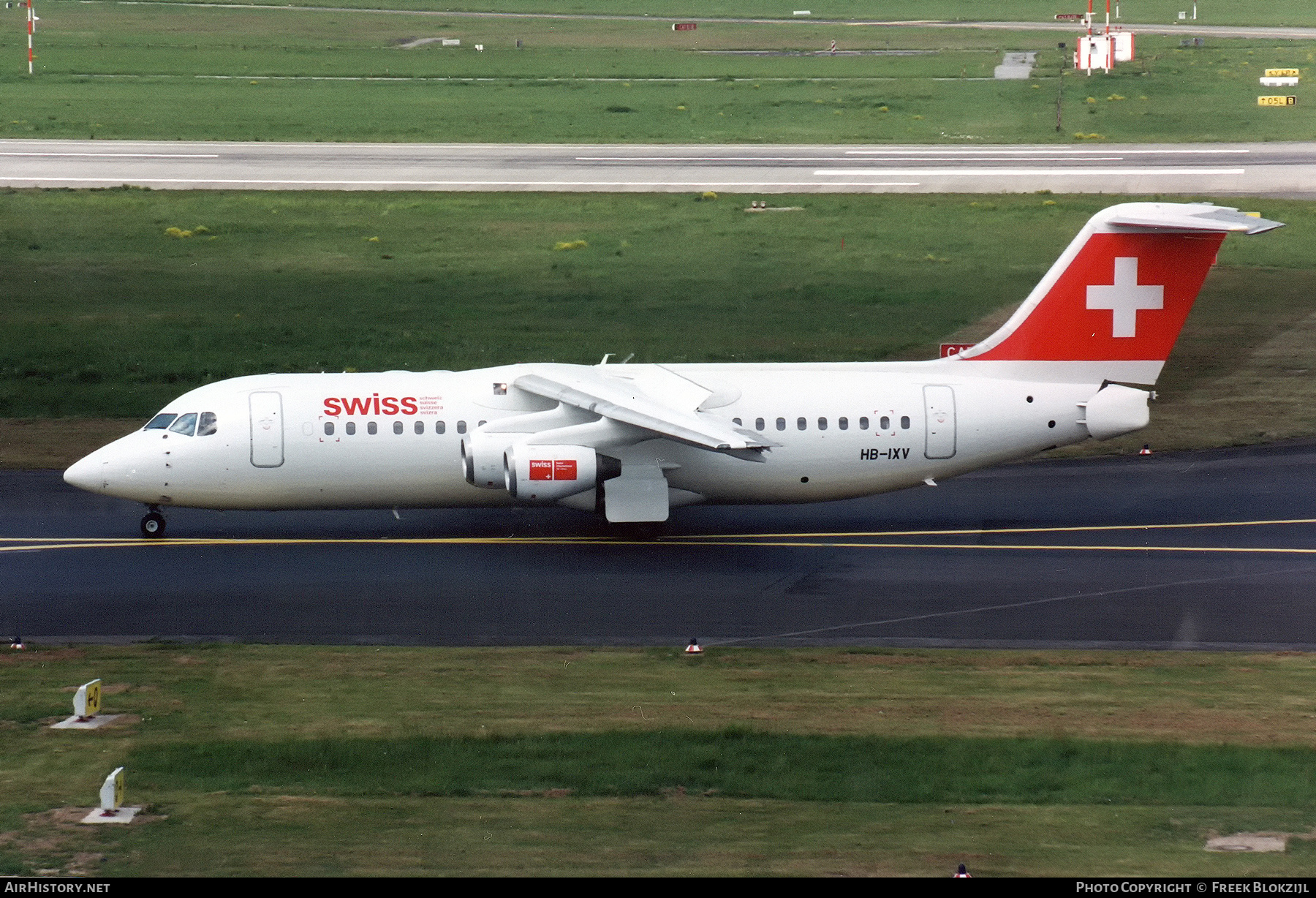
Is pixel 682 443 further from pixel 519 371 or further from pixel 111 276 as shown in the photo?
pixel 111 276

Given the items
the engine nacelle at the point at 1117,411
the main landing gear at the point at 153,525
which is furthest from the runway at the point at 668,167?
the main landing gear at the point at 153,525

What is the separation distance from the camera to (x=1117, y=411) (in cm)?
3181

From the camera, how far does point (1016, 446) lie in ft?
106

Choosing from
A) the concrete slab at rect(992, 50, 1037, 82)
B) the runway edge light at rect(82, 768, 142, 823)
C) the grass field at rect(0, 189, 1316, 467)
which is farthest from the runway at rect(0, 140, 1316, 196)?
the runway edge light at rect(82, 768, 142, 823)

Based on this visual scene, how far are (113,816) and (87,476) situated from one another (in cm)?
1405

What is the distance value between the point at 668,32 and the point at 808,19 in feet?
63.4

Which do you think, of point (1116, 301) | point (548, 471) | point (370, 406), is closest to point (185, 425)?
point (370, 406)

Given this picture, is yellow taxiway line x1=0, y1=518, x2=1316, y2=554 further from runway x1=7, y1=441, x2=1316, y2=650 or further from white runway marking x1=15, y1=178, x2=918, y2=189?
white runway marking x1=15, y1=178, x2=918, y2=189

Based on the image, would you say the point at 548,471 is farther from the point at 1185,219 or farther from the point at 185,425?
the point at 1185,219

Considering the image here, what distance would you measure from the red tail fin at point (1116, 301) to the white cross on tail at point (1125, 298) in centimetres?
1

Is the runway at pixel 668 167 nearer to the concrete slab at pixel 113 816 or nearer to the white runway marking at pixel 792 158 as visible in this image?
the white runway marking at pixel 792 158

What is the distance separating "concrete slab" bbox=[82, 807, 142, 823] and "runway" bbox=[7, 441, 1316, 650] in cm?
788

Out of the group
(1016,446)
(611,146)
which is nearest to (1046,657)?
(1016,446)

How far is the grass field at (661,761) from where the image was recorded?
58.4 feet
